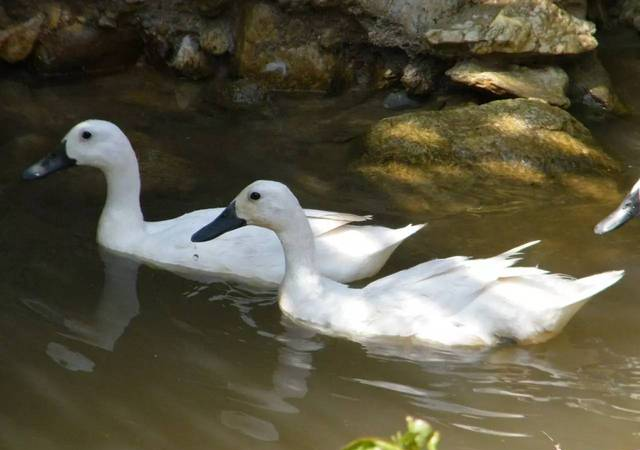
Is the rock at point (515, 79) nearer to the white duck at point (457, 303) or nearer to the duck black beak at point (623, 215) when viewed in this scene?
the duck black beak at point (623, 215)

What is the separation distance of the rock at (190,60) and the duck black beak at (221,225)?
3.45 meters

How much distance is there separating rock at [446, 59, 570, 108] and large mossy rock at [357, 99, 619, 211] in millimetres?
317

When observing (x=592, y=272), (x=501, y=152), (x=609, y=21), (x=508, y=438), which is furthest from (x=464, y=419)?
(x=609, y=21)

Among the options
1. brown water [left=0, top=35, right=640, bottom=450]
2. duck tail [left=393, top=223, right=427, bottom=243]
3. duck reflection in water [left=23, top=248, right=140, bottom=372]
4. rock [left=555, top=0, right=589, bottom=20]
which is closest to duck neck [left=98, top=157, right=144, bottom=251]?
brown water [left=0, top=35, right=640, bottom=450]

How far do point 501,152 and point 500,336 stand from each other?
2.53 m

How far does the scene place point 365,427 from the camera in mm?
4742

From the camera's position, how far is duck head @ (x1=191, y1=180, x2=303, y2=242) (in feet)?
19.7

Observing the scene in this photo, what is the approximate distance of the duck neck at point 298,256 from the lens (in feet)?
19.6

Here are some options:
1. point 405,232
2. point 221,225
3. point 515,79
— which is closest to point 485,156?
point 515,79

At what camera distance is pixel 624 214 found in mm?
6344

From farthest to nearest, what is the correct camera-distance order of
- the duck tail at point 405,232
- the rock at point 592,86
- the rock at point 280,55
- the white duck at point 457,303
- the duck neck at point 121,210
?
the rock at point 280,55, the rock at point 592,86, the duck neck at point 121,210, the duck tail at point 405,232, the white duck at point 457,303

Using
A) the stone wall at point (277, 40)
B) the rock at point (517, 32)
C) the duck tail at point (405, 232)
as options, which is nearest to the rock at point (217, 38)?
the stone wall at point (277, 40)

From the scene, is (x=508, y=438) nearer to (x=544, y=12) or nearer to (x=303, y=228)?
(x=303, y=228)

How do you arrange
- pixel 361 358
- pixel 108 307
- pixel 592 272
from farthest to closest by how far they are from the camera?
1. pixel 592 272
2. pixel 108 307
3. pixel 361 358
